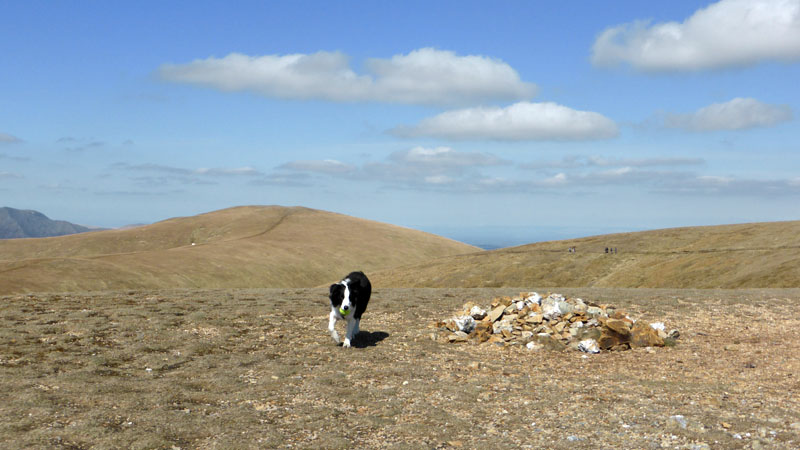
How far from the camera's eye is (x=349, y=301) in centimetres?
1666

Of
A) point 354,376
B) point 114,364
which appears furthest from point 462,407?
point 114,364

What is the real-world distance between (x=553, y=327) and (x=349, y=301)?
7654mm

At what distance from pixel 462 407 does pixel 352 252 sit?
429 feet

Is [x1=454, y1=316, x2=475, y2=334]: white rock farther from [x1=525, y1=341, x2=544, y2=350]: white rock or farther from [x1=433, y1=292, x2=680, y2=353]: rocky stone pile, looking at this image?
[x1=525, y1=341, x2=544, y2=350]: white rock

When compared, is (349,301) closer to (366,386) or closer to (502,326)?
(366,386)

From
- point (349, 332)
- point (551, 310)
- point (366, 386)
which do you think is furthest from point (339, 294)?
point (551, 310)

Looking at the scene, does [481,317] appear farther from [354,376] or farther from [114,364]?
[114,364]

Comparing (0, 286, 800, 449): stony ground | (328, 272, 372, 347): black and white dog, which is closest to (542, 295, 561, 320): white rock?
(0, 286, 800, 449): stony ground

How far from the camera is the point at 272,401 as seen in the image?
12.2 m

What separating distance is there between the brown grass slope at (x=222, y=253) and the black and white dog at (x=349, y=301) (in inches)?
2079

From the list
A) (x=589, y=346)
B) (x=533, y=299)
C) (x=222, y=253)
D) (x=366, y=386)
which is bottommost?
(x=366, y=386)

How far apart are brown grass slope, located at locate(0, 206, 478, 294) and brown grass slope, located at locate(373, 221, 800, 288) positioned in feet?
105

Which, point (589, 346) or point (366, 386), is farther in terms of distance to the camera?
point (589, 346)

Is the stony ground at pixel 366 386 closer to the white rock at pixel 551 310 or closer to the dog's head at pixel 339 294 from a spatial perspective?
the dog's head at pixel 339 294
